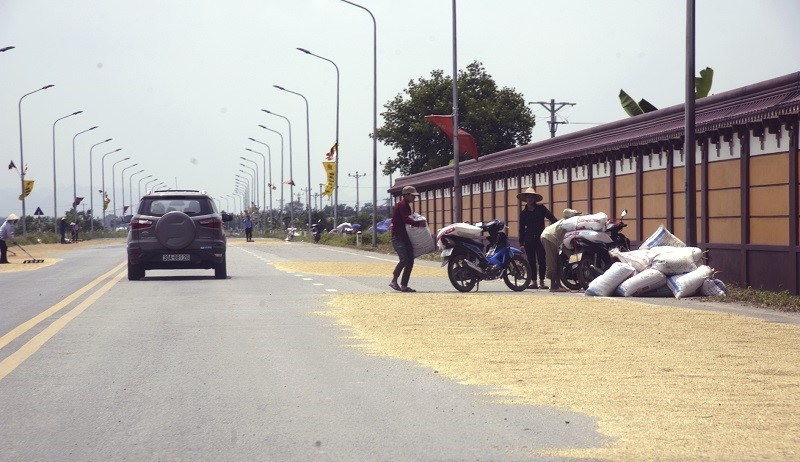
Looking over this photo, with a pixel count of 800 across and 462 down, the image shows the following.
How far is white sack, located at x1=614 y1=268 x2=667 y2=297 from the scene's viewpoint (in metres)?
19.5

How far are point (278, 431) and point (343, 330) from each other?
6.41 m

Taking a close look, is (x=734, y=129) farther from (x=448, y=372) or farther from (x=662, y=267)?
(x=448, y=372)

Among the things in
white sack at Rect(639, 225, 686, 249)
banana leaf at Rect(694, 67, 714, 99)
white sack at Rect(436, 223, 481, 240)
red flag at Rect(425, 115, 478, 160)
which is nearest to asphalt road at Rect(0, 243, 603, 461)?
white sack at Rect(436, 223, 481, 240)

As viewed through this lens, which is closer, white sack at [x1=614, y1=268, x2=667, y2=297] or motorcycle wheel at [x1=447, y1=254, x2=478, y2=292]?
white sack at [x1=614, y1=268, x2=667, y2=297]

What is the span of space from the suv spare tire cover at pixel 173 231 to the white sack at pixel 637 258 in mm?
8701

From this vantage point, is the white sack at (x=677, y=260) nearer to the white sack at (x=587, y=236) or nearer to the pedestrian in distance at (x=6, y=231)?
the white sack at (x=587, y=236)

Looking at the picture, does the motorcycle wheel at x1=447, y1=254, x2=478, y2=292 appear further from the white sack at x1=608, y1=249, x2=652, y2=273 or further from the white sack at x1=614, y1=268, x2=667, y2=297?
the white sack at x1=614, y1=268, x2=667, y2=297

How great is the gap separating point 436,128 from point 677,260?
Answer: 6063cm

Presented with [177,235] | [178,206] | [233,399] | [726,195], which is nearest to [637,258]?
[726,195]

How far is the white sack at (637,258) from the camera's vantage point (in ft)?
65.6

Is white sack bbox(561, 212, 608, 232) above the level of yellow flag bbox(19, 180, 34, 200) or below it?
below

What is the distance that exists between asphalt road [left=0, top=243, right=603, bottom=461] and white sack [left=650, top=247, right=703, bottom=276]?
6.27 m

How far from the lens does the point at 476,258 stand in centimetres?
2088

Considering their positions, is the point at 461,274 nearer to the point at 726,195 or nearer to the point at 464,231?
the point at 464,231
